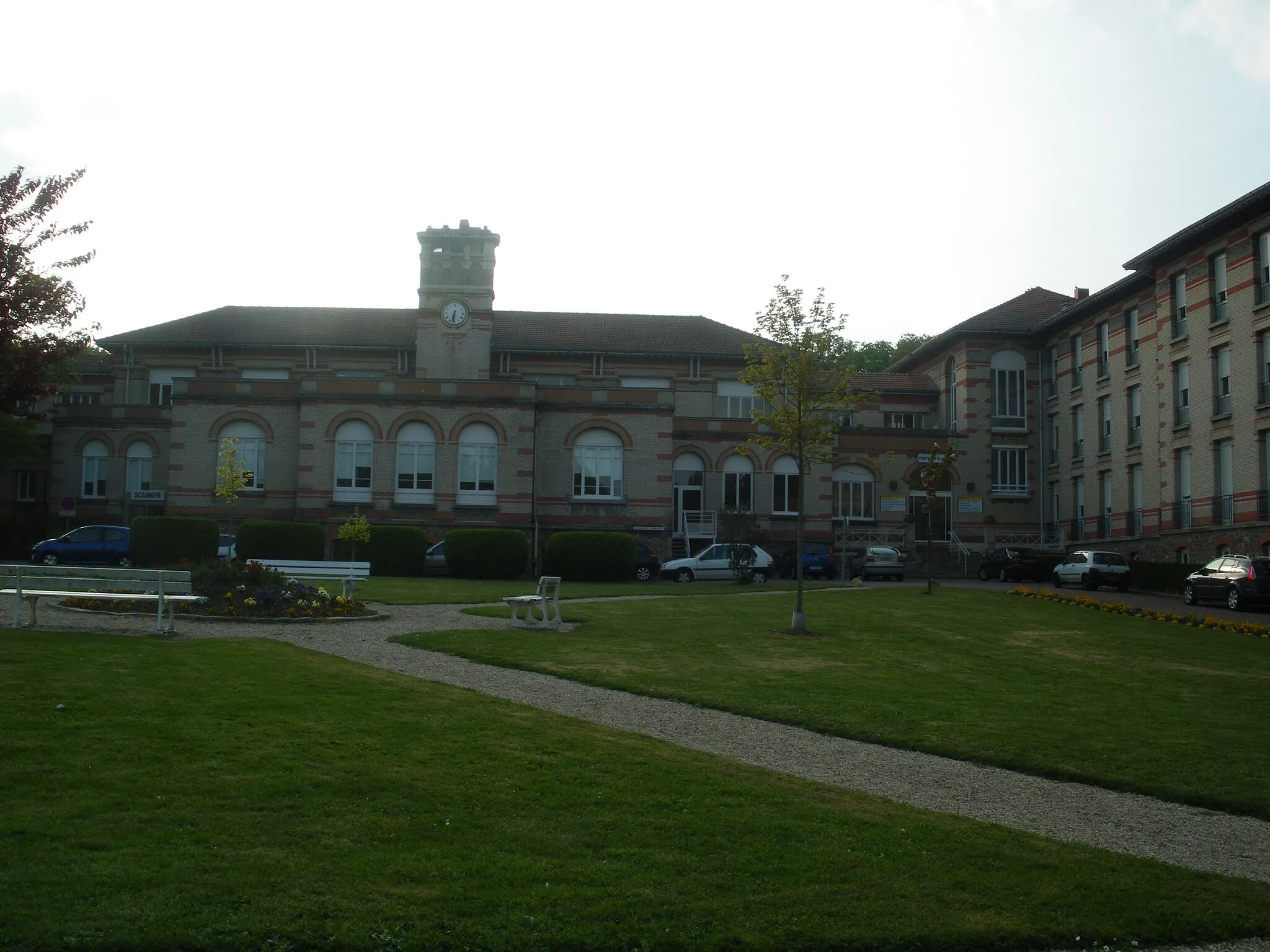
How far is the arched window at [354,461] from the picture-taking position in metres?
42.4

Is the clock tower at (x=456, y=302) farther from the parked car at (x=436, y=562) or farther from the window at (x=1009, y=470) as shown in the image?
the window at (x=1009, y=470)

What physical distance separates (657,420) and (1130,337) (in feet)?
61.9

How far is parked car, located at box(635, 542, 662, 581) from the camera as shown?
38.4 m

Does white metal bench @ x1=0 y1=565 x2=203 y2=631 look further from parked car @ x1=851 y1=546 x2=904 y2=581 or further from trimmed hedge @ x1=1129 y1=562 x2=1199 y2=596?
parked car @ x1=851 y1=546 x2=904 y2=581

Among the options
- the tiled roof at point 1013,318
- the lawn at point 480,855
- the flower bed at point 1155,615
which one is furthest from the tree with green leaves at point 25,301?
the tiled roof at point 1013,318

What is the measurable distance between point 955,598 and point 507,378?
25.3m

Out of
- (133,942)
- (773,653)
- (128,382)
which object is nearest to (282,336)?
(128,382)

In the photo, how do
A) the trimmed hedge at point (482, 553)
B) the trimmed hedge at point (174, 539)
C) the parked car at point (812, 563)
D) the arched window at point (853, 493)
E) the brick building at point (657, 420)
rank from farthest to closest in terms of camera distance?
the arched window at point (853, 493), the parked car at point (812, 563), the brick building at point (657, 420), the trimmed hedge at point (174, 539), the trimmed hedge at point (482, 553)

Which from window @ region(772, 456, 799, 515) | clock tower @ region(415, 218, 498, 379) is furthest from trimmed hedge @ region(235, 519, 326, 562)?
window @ region(772, 456, 799, 515)

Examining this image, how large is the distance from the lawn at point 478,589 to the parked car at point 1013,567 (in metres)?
10.2

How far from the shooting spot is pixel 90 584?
16.6m

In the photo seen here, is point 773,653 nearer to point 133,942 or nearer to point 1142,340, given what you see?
point 133,942

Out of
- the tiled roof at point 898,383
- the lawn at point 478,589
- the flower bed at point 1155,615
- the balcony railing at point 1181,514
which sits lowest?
the flower bed at point 1155,615

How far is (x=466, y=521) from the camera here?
42.1m
